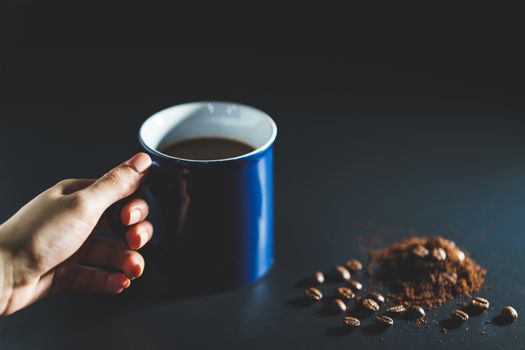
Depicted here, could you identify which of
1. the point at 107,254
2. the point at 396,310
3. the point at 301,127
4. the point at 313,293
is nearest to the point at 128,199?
the point at 107,254

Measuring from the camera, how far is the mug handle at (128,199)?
0.95m

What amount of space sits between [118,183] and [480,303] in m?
0.53

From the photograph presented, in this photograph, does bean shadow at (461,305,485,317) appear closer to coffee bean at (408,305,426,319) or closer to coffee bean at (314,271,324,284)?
coffee bean at (408,305,426,319)

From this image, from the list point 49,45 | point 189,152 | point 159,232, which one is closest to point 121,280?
point 159,232

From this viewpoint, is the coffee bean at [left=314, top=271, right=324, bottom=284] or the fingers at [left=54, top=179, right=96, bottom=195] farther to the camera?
the coffee bean at [left=314, top=271, right=324, bottom=284]

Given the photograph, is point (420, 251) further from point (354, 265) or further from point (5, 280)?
point (5, 280)

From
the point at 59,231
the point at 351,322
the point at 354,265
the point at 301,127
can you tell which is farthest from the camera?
the point at 301,127

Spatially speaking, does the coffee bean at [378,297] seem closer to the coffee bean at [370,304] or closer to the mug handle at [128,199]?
the coffee bean at [370,304]

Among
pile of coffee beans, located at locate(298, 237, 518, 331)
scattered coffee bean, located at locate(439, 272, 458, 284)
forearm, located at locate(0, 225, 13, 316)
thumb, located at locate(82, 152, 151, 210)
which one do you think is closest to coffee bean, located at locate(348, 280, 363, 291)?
pile of coffee beans, located at locate(298, 237, 518, 331)

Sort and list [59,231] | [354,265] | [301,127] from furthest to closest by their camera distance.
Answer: [301,127]
[354,265]
[59,231]

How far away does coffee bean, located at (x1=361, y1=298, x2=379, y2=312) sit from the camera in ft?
3.27

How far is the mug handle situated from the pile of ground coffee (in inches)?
14.3

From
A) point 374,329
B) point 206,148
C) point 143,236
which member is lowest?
point 374,329

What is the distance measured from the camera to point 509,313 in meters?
0.98
